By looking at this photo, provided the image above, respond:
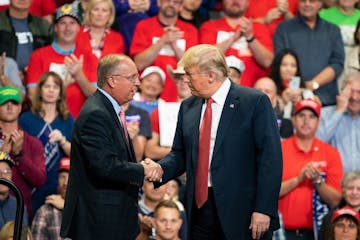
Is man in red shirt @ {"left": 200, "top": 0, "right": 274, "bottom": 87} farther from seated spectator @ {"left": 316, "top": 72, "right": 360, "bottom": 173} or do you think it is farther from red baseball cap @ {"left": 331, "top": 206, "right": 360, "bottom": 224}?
red baseball cap @ {"left": 331, "top": 206, "right": 360, "bottom": 224}

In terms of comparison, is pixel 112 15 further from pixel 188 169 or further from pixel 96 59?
pixel 188 169

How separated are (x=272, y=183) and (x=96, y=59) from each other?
14.0 ft

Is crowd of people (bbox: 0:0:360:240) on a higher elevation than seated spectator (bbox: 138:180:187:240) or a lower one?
higher

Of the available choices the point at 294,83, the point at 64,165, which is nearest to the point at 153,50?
the point at 294,83

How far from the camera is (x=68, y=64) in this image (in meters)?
10.1

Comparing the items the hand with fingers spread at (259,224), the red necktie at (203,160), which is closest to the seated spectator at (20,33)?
the red necktie at (203,160)

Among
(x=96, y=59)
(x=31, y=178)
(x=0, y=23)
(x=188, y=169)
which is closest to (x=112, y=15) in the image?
(x=96, y=59)

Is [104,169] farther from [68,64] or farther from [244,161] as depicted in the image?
[68,64]

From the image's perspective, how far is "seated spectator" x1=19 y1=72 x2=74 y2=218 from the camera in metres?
9.58

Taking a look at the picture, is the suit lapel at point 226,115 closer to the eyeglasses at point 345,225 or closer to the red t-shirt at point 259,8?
the eyeglasses at point 345,225

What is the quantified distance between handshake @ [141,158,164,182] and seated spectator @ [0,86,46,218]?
236 centimetres

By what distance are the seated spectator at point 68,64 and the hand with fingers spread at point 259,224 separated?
381 centimetres

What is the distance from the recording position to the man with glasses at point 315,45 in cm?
1123

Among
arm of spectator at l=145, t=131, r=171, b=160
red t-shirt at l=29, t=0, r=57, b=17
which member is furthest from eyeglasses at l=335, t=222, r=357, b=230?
red t-shirt at l=29, t=0, r=57, b=17
